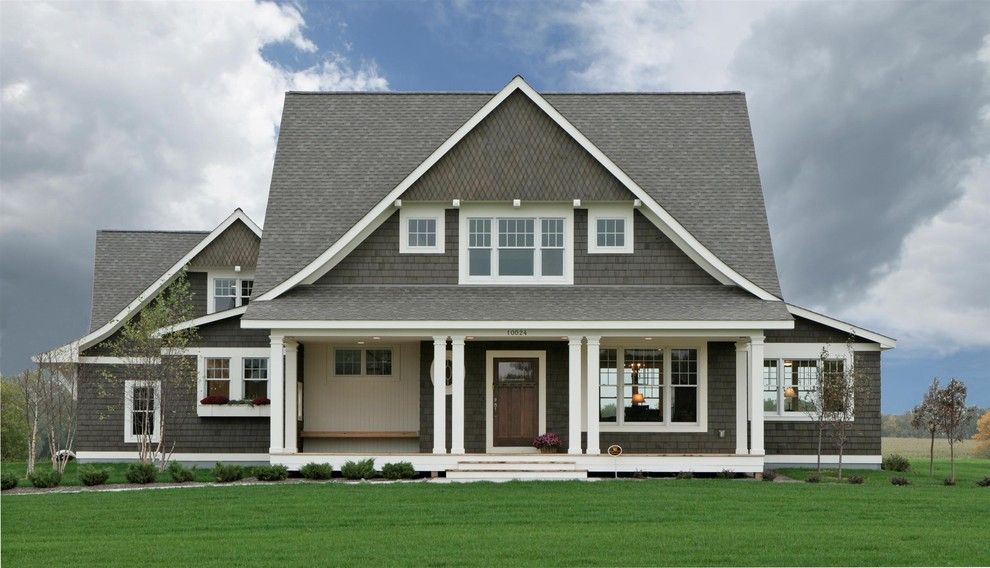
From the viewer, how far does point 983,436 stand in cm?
4184

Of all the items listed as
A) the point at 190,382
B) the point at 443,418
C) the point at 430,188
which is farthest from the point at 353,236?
the point at 190,382

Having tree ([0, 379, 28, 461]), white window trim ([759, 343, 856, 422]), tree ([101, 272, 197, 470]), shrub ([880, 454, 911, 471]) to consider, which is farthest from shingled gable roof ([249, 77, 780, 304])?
tree ([0, 379, 28, 461])

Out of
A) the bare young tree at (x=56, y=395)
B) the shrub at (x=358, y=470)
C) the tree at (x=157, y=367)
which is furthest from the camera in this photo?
the bare young tree at (x=56, y=395)

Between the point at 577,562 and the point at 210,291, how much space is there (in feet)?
59.0

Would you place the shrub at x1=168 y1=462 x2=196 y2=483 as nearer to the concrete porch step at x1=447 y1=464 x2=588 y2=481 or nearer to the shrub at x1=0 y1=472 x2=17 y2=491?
the shrub at x1=0 y1=472 x2=17 y2=491

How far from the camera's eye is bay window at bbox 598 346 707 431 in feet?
78.7

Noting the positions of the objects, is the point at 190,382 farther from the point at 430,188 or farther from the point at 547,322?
the point at 547,322

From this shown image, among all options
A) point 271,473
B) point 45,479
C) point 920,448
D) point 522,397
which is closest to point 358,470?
point 271,473

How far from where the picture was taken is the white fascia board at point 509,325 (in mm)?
21484

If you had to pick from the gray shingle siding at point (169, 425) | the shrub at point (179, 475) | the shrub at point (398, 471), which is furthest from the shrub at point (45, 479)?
the shrub at point (398, 471)

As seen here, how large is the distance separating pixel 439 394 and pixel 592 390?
3269 mm

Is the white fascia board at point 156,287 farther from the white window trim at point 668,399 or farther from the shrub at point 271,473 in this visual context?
the white window trim at point 668,399

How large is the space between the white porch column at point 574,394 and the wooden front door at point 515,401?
86.7 inches

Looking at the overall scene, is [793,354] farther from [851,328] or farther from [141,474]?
[141,474]
